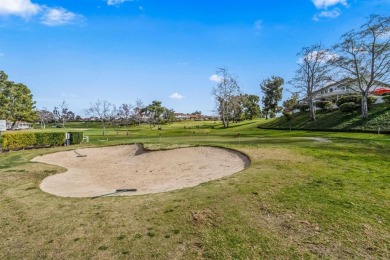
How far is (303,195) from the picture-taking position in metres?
8.85

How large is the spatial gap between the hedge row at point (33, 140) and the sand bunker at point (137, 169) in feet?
19.0

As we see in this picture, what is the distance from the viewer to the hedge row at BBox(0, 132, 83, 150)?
2523 cm

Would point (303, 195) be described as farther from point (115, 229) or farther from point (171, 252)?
point (115, 229)

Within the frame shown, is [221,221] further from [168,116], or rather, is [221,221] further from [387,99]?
[168,116]

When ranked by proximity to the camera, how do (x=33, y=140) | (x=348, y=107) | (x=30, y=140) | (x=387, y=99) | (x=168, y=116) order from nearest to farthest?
(x=30, y=140)
(x=33, y=140)
(x=387, y=99)
(x=348, y=107)
(x=168, y=116)

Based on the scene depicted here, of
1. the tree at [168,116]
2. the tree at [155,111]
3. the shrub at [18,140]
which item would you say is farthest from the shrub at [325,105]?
the tree at [168,116]

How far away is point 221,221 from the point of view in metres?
7.14

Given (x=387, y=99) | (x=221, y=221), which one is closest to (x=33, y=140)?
(x=221, y=221)

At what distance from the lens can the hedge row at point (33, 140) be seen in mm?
25234

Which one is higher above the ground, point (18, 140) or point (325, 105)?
point (325, 105)

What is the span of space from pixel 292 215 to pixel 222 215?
210 centimetres

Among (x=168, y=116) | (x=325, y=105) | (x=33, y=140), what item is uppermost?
(x=168, y=116)

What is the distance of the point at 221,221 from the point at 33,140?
27.5m

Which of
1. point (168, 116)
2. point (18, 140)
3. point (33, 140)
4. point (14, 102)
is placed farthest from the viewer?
point (168, 116)
